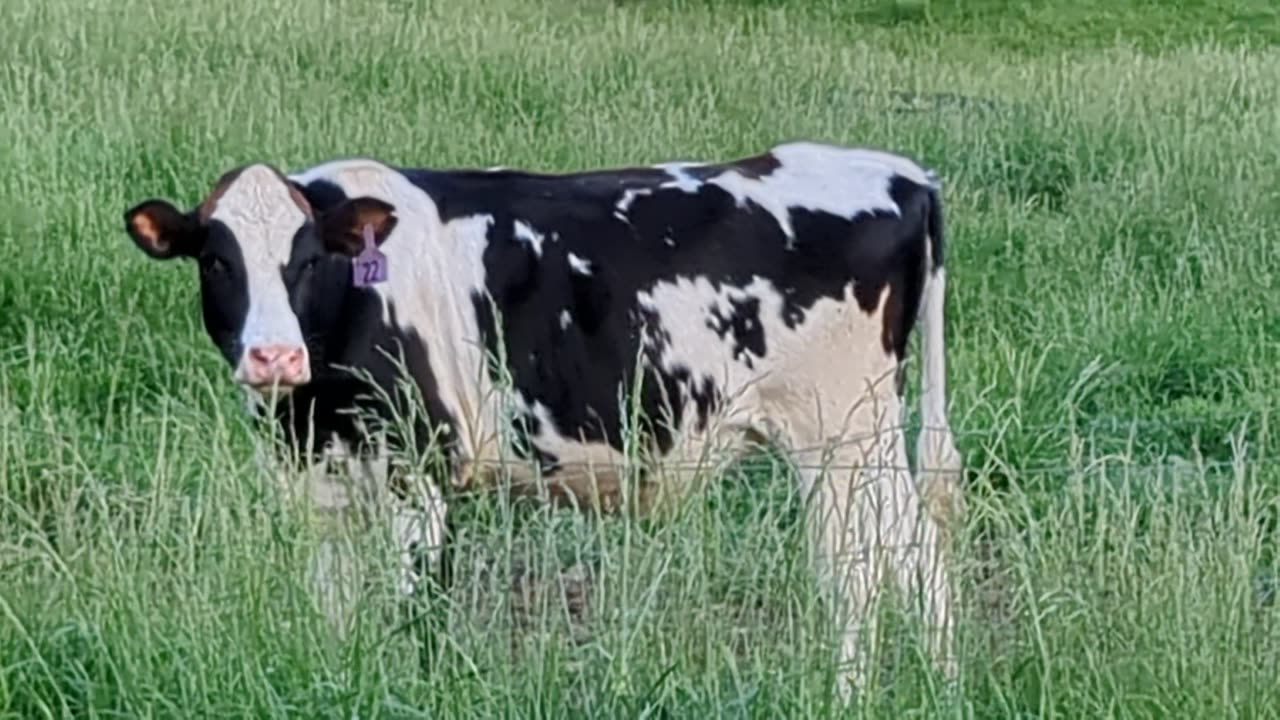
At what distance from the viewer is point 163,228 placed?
5055mm

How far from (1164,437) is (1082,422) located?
0.32 m

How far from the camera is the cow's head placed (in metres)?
4.88

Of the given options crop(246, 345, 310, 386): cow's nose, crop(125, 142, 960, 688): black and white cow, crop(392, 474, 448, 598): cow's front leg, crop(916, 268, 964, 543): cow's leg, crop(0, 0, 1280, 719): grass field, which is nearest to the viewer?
crop(0, 0, 1280, 719): grass field

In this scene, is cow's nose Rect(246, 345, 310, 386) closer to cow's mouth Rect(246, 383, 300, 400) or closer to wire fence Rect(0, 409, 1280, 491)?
cow's mouth Rect(246, 383, 300, 400)

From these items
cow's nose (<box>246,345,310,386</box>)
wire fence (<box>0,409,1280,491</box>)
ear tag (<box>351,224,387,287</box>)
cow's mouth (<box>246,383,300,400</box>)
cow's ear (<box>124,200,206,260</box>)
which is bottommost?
wire fence (<box>0,409,1280,491</box>)

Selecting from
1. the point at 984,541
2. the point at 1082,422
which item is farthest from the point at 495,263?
the point at 1082,422

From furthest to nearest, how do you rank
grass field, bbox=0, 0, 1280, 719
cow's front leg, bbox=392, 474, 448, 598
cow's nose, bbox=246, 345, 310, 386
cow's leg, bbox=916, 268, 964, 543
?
cow's leg, bbox=916, 268, 964, 543, cow's nose, bbox=246, 345, 310, 386, cow's front leg, bbox=392, 474, 448, 598, grass field, bbox=0, 0, 1280, 719

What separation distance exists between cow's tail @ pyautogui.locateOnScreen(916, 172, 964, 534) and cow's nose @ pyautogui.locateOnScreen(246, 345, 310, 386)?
1.77 metres

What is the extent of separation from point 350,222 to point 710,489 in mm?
1189

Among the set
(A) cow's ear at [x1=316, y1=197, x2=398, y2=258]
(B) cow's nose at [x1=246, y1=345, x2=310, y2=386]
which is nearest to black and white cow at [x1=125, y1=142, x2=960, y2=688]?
(A) cow's ear at [x1=316, y1=197, x2=398, y2=258]

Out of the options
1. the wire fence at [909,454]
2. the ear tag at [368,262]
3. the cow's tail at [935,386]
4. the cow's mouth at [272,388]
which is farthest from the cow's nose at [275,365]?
the cow's tail at [935,386]

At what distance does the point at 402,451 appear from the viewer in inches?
198

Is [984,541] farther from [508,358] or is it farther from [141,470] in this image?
[141,470]

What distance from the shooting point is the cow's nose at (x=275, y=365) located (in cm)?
457
